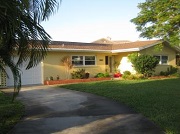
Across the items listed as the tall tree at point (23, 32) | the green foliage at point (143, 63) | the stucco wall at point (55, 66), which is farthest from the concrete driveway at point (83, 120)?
the green foliage at point (143, 63)

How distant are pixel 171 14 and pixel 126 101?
10.3 meters

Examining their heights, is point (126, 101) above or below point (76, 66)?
below

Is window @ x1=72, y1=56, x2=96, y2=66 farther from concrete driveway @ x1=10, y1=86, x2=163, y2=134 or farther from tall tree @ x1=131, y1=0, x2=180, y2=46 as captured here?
concrete driveway @ x1=10, y1=86, x2=163, y2=134

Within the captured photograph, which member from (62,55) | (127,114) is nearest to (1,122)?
(127,114)

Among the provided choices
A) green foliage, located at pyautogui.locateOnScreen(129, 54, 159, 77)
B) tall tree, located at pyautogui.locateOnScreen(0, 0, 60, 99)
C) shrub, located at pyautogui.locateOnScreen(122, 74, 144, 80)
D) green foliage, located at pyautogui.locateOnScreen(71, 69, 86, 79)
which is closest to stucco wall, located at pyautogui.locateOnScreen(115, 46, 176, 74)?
green foliage, located at pyautogui.locateOnScreen(129, 54, 159, 77)

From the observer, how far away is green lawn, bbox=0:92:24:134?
26.5 feet

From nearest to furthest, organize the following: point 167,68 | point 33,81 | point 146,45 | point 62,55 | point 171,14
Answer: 1. point 171,14
2. point 33,81
3. point 62,55
4. point 146,45
5. point 167,68

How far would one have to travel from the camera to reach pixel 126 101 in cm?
1202

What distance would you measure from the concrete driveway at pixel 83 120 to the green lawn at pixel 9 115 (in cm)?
25

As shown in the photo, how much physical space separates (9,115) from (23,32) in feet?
17.4

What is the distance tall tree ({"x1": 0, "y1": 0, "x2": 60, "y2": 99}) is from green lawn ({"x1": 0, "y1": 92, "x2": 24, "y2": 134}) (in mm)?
2355

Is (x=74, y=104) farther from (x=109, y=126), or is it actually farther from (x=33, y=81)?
(x=33, y=81)

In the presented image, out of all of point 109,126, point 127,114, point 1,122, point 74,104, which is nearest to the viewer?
point 109,126

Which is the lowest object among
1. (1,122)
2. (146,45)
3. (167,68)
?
(1,122)
